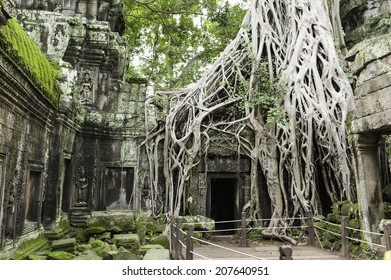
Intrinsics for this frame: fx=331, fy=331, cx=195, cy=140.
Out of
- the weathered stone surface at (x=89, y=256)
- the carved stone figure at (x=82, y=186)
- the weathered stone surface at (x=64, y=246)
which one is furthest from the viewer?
the carved stone figure at (x=82, y=186)

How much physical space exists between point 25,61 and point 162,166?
3.50 m

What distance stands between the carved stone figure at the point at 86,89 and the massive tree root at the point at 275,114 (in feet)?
4.43

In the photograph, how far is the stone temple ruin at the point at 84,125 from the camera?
3184 millimetres

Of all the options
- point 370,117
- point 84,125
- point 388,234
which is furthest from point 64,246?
point 370,117

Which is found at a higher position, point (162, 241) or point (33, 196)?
point (33, 196)

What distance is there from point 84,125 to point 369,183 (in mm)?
4370

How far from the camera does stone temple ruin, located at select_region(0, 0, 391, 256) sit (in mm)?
3184

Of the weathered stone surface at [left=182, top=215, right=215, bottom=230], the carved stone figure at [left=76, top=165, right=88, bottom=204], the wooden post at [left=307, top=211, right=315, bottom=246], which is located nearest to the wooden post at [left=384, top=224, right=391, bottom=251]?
the wooden post at [left=307, top=211, right=315, bottom=246]

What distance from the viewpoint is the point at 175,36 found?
11.6m

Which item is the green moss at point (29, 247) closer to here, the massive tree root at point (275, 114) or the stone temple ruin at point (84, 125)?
the stone temple ruin at point (84, 125)

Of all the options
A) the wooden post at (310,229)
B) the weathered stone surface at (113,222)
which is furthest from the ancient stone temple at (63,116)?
the wooden post at (310,229)

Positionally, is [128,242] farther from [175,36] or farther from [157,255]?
[175,36]

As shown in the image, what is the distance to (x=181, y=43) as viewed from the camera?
1166 centimetres
